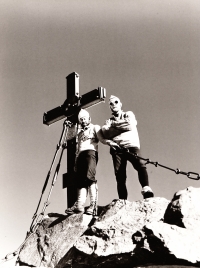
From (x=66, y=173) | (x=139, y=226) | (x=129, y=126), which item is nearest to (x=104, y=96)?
(x=129, y=126)

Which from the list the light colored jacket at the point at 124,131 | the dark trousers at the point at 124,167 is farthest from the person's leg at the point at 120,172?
the light colored jacket at the point at 124,131

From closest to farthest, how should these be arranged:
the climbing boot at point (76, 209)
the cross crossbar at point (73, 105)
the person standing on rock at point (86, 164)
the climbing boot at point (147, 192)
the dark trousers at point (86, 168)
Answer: the climbing boot at point (147, 192) < the climbing boot at point (76, 209) < the person standing on rock at point (86, 164) < the dark trousers at point (86, 168) < the cross crossbar at point (73, 105)

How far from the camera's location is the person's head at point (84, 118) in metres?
6.74

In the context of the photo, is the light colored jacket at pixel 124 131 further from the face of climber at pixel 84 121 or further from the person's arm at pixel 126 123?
the face of climber at pixel 84 121

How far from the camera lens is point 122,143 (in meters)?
6.29

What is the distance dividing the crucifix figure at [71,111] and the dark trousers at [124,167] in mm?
940

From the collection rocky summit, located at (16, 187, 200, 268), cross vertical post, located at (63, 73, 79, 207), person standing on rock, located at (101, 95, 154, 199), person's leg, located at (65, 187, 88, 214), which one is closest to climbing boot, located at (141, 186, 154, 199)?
person standing on rock, located at (101, 95, 154, 199)

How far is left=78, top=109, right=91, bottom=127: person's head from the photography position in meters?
6.74

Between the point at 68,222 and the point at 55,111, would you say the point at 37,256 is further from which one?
the point at 55,111

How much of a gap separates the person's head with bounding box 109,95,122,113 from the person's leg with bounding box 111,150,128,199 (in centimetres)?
78

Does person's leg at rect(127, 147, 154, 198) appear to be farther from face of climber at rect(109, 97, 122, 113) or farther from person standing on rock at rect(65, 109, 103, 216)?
face of climber at rect(109, 97, 122, 113)

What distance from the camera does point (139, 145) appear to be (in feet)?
20.8

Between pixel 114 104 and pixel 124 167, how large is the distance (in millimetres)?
1158

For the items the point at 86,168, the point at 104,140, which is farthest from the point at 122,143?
the point at 86,168
